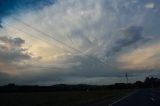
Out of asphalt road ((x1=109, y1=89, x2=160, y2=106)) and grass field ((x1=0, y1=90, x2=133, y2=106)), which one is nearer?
asphalt road ((x1=109, y1=89, x2=160, y2=106))

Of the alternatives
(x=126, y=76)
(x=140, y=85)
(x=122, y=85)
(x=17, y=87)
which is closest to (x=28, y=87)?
(x=17, y=87)

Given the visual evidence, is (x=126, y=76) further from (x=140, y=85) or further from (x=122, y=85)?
(x=140, y=85)

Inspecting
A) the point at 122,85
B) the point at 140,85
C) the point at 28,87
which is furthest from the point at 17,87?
the point at 140,85

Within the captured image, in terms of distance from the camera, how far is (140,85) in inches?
7726

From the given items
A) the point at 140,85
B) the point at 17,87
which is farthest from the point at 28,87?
the point at 140,85

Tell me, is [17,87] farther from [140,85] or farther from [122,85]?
[140,85]

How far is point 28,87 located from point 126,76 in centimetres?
4440

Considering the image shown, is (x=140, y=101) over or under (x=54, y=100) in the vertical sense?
under

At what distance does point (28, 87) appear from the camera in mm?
139000

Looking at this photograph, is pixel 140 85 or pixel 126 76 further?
pixel 140 85

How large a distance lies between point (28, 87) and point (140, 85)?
272 feet

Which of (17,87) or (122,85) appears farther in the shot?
(122,85)

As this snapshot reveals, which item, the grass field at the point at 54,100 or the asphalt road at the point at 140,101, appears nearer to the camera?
the asphalt road at the point at 140,101

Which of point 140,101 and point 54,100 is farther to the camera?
point 54,100
